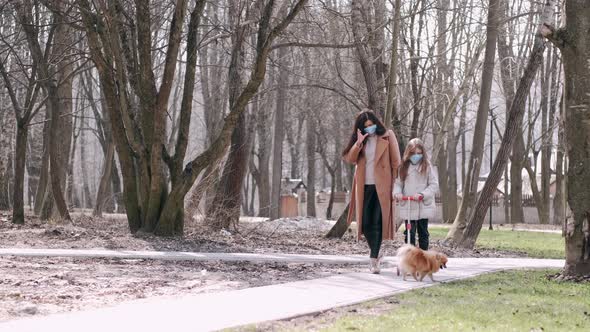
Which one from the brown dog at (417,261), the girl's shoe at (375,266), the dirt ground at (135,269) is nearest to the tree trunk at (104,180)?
the dirt ground at (135,269)

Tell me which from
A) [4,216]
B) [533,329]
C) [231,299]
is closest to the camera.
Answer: [533,329]

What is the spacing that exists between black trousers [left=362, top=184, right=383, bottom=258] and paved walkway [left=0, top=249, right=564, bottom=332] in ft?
1.58

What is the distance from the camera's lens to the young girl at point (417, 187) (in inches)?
453

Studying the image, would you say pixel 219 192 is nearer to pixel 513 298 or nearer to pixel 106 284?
pixel 106 284

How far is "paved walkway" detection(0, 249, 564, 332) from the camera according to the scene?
7.31 meters

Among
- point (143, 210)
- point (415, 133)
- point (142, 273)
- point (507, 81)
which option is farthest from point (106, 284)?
point (507, 81)

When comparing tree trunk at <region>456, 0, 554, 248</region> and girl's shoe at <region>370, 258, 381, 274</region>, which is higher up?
tree trunk at <region>456, 0, 554, 248</region>

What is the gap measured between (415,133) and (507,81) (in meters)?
18.3

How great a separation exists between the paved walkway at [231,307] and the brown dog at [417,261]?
139mm

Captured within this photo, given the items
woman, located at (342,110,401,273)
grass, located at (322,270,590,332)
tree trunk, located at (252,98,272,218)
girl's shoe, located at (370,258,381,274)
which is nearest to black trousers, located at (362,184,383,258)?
woman, located at (342,110,401,273)

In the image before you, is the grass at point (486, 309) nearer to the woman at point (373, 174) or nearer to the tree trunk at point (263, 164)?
the woman at point (373, 174)

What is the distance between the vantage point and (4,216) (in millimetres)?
25562

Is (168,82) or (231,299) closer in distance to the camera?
(231,299)

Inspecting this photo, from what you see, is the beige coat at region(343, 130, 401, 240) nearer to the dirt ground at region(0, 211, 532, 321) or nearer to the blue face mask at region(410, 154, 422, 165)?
the blue face mask at region(410, 154, 422, 165)
